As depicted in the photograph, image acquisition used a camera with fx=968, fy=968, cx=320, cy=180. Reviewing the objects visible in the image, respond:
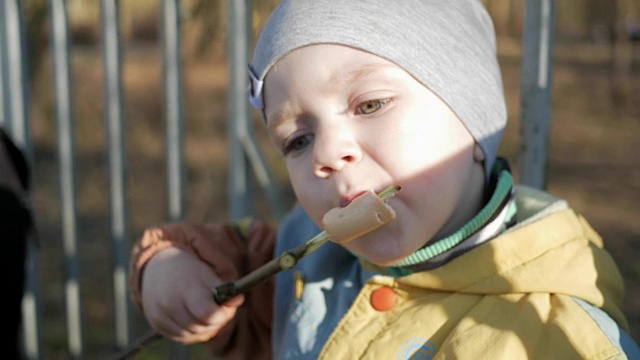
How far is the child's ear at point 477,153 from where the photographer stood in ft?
5.28

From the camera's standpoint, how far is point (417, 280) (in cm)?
157

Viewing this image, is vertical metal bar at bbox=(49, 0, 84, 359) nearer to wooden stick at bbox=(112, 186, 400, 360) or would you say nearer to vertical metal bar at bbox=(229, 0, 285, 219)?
vertical metal bar at bbox=(229, 0, 285, 219)

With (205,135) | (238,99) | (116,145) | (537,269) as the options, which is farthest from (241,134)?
(205,135)

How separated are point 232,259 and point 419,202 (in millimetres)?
524

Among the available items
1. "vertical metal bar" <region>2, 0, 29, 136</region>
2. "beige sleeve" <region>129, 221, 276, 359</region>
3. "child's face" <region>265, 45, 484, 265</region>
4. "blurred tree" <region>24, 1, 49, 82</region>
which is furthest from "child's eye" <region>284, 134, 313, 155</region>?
"blurred tree" <region>24, 1, 49, 82</region>

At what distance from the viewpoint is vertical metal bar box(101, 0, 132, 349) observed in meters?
2.64

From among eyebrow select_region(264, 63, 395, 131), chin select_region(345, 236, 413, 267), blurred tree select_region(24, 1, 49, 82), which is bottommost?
blurred tree select_region(24, 1, 49, 82)

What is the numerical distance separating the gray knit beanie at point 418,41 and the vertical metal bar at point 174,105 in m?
0.97

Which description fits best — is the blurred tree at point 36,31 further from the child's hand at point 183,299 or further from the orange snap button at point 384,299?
the orange snap button at point 384,299

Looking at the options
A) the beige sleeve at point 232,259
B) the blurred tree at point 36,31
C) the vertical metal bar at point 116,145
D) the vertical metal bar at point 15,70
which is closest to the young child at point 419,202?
the beige sleeve at point 232,259

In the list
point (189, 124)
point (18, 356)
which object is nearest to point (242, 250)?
point (18, 356)

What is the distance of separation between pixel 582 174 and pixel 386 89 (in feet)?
14.2

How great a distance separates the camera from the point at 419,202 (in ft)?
4.89

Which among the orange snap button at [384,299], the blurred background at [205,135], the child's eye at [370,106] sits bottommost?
the blurred background at [205,135]
